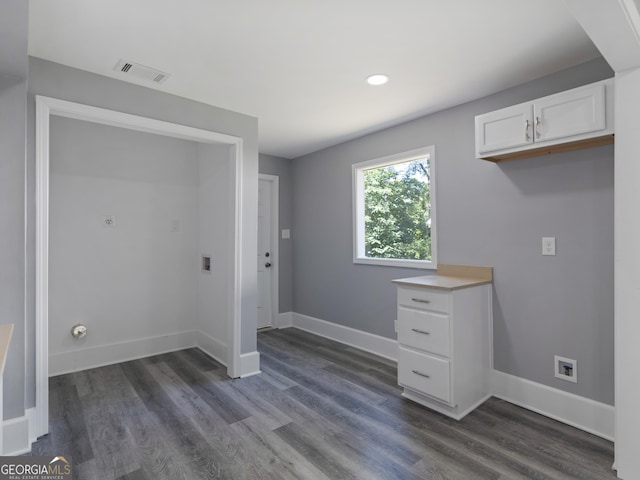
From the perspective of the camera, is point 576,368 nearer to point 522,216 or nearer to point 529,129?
point 522,216

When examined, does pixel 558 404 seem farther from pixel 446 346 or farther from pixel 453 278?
pixel 453 278

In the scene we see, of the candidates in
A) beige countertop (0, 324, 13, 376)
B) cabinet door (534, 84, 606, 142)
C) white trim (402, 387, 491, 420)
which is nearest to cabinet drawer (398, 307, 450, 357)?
white trim (402, 387, 491, 420)

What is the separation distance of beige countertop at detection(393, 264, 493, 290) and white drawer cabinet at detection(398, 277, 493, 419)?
0.03 meters

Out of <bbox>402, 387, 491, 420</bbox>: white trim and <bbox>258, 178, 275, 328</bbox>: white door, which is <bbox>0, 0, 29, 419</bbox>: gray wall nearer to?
<bbox>402, 387, 491, 420</bbox>: white trim

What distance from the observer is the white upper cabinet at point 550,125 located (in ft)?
6.58

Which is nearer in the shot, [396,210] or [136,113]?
[136,113]

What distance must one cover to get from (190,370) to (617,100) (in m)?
3.61

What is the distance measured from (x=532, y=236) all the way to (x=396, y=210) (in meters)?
1.36

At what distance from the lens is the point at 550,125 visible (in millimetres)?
2199

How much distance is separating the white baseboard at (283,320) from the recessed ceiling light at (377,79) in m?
3.19

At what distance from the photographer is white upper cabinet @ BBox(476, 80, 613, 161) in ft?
6.58

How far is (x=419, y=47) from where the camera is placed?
2.13m

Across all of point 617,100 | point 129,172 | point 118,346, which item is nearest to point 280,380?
point 118,346

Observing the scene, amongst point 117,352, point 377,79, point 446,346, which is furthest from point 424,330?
point 117,352
